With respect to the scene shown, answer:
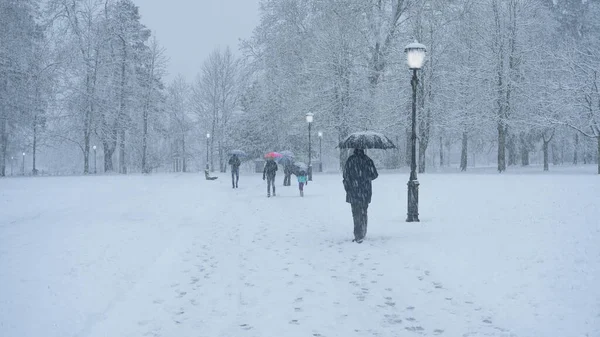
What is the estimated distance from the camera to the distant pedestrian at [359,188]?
9.55 metres

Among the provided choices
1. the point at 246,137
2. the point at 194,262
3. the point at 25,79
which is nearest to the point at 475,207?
the point at 194,262

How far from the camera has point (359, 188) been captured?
9594 millimetres

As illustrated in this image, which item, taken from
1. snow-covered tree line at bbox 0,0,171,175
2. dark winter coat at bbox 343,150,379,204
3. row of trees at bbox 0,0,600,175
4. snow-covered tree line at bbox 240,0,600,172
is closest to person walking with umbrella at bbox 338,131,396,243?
dark winter coat at bbox 343,150,379,204

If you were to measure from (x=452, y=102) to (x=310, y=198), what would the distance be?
16.9m

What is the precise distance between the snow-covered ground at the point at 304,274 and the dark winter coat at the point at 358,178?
0.91 metres

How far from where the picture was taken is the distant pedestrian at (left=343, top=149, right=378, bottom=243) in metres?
9.55

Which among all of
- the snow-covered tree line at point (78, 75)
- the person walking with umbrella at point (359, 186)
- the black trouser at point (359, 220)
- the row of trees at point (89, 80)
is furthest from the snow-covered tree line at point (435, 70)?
the black trouser at point (359, 220)

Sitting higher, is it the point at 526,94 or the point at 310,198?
the point at 526,94

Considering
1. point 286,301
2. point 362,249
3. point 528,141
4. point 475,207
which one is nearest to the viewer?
point 286,301

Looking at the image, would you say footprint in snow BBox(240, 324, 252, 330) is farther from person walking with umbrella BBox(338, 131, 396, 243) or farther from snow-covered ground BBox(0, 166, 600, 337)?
person walking with umbrella BBox(338, 131, 396, 243)

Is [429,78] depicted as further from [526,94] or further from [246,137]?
[246,137]

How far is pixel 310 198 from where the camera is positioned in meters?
18.6

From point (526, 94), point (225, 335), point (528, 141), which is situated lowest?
point (225, 335)

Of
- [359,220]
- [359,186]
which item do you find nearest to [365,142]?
[359,186]
